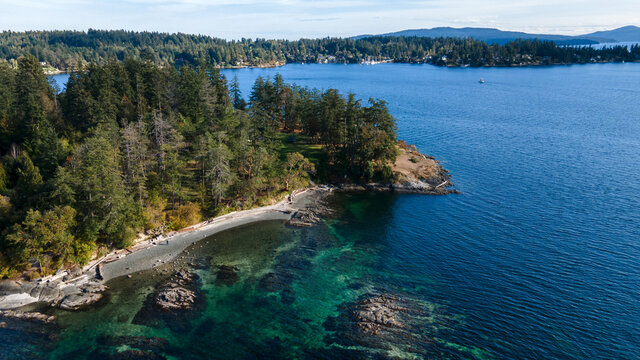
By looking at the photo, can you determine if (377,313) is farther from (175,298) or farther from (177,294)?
(177,294)

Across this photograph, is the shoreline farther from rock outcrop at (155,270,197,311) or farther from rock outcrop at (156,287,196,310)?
rock outcrop at (156,287,196,310)

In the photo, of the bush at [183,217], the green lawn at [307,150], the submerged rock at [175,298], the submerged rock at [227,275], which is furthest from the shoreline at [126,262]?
the submerged rock at [227,275]

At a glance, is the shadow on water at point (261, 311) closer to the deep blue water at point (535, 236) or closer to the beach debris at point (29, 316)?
the beach debris at point (29, 316)

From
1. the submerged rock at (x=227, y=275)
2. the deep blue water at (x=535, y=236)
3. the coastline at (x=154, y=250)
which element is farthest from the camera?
the submerged rock at (x=227, y=275)

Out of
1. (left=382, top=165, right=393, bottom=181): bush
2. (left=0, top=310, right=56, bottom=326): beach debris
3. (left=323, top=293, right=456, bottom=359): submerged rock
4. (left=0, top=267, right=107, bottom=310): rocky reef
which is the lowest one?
(left=323, top=293, right=456, bottom=359): submerged rock

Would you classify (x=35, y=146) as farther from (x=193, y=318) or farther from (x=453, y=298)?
(x=453, y=298)

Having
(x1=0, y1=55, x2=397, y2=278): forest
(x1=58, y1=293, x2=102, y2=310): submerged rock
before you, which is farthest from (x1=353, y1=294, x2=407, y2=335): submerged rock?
(x1=0, y1=55, x2=397, y2=278): forest
